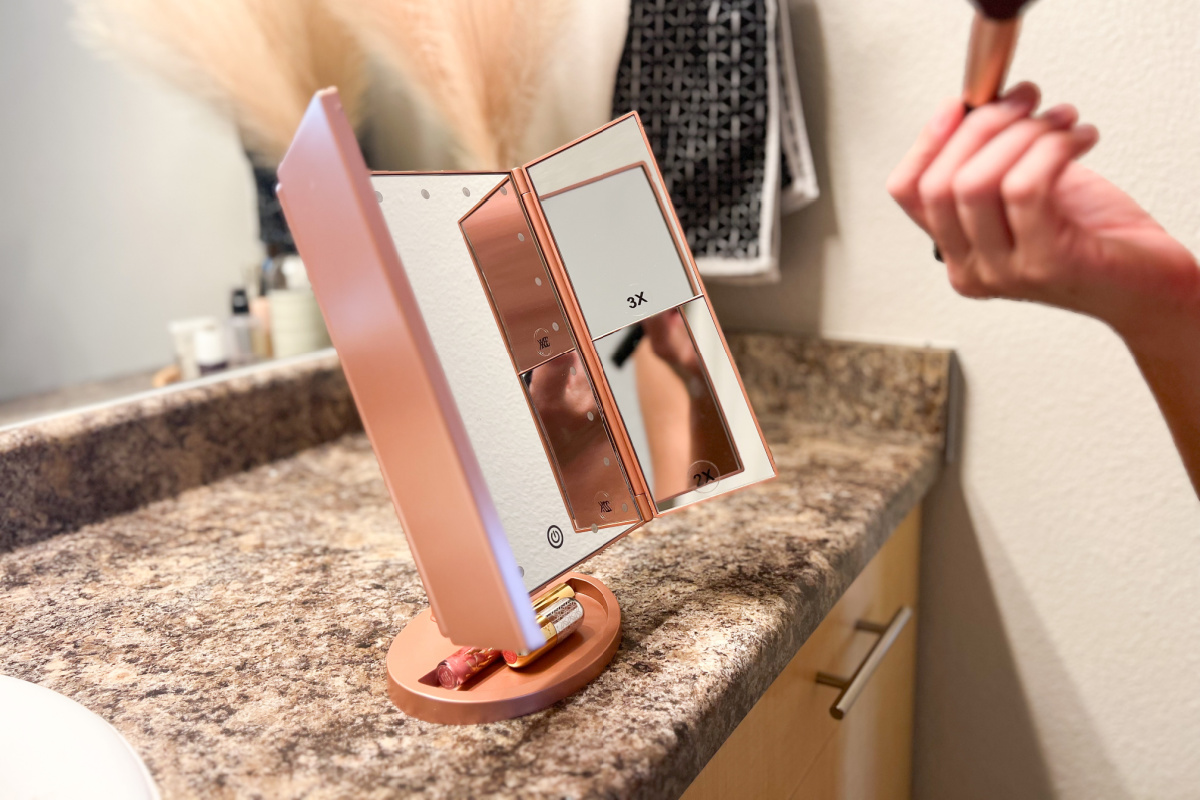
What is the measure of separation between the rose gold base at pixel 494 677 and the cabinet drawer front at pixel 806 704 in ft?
0.31

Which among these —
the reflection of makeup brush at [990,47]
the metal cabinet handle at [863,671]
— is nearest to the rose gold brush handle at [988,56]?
the reflection of makeup brush at [990,47]

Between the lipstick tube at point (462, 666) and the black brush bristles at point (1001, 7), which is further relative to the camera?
the lipstick tube at point (462, 666)

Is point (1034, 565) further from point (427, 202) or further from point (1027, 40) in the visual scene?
point (427, 202)

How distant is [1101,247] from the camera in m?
0.37

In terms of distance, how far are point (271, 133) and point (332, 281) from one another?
2.34ft

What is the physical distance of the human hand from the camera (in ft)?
1.10

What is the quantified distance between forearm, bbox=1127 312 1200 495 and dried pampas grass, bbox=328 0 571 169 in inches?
25.2

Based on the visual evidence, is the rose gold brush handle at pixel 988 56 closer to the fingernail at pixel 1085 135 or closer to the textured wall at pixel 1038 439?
the fingernail at pixel 1085 135

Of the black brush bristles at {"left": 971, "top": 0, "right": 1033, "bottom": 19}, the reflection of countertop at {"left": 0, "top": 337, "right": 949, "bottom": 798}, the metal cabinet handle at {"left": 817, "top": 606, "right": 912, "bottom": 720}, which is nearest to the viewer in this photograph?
the black brush bristles at {"left": 971, "top": 0, "right": 1033, "bottom": 19}

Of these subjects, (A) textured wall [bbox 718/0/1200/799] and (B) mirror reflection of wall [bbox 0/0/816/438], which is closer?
(A) textured wall [bbox 718/0/1200/799]

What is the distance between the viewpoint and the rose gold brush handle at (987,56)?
12.0 inches

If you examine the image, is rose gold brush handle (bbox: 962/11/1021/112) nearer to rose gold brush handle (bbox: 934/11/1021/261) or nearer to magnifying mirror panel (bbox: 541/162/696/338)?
rose gold brush handle (bbox: 934/11/1021/261)

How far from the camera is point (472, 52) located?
794 mm

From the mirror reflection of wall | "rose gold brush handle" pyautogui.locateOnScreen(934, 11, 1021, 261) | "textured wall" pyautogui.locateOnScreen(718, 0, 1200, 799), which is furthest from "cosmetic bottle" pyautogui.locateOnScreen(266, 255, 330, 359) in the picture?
"rose gold brush handle" pyautogui.locateOnScreen(934, 11, 1021, 261)
